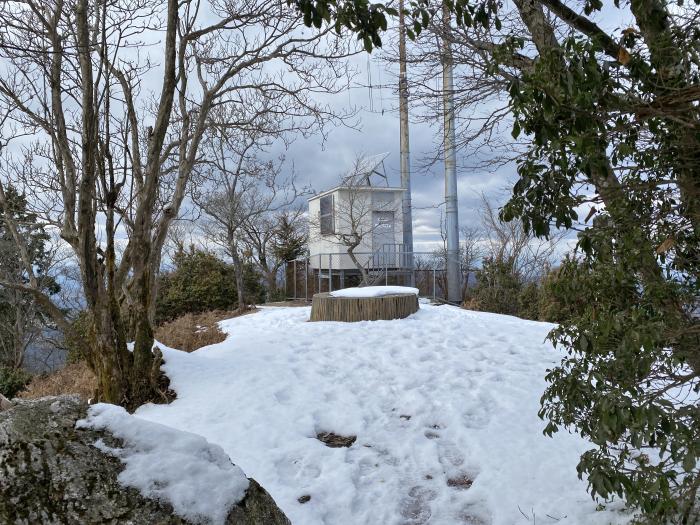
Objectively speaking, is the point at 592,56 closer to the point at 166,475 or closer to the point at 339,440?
the point at 166,475

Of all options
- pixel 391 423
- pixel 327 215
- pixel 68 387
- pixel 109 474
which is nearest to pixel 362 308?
pixel 391 423

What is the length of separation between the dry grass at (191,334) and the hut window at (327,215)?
7.78m

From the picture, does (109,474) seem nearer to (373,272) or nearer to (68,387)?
(68,387)

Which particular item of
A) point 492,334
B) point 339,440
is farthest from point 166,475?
point 492,334

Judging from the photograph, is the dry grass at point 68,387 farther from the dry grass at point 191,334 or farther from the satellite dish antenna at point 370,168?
the satellite dish antenna at point 370,168

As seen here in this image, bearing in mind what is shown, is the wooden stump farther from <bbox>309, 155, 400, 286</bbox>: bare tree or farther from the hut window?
the hut window

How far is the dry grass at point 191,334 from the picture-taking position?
9039mm

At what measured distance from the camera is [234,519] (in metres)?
1.86

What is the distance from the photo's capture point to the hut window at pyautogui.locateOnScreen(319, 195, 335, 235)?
19922 millimetres

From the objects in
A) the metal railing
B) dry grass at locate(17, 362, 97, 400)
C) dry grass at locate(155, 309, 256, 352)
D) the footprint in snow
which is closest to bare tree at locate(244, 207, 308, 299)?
the metal railing

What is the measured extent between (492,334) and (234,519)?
22.1ft

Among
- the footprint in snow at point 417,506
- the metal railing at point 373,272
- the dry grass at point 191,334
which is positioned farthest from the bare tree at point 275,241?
the footprint in snow at point 417,506

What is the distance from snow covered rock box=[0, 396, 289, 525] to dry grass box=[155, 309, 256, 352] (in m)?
7.01

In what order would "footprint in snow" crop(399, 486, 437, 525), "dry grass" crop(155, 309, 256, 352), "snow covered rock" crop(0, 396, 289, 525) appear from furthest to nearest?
"dry grass" crop(155, 309, 256, 352) < "footprint in snow" crop(399, 486, 437, 525) < "snow covered rock" crop(0, 396, 289, 525)
